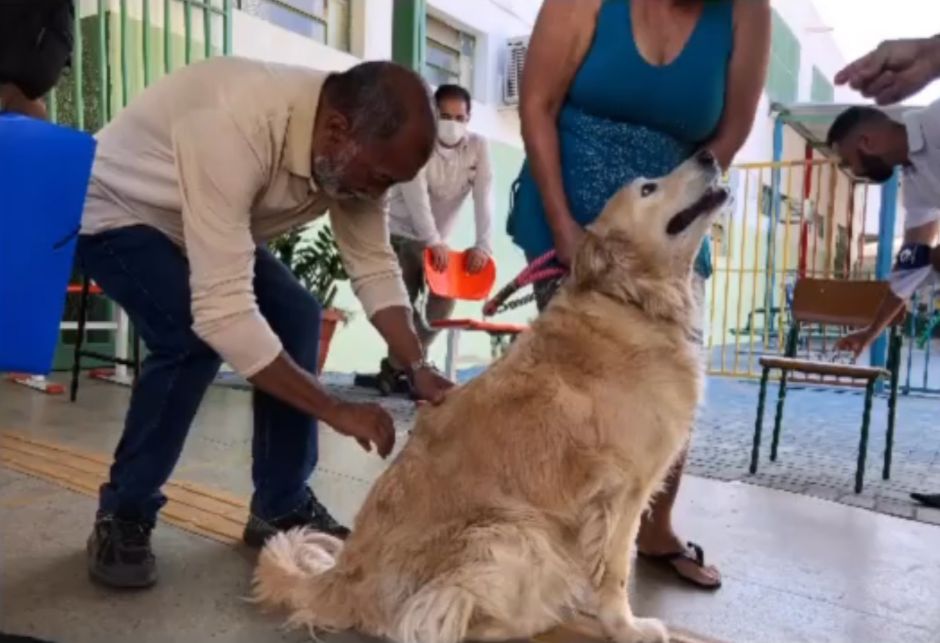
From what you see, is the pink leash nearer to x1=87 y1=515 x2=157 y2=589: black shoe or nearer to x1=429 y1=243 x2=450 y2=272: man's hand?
x1=87 y1=515 x2=157 y2=589: black shoe

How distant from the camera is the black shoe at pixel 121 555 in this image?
2287mm

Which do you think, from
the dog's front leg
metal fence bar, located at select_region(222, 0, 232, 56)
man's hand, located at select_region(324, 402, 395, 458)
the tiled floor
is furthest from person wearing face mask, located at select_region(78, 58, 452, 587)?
metal fence bar, located at select_region(222, 0, 232, 56)

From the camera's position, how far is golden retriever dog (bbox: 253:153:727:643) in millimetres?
1949

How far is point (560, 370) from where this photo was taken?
2055 mm

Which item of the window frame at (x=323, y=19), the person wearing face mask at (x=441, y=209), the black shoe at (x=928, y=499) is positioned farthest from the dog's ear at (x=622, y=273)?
the window frame at (x=323, y=19)

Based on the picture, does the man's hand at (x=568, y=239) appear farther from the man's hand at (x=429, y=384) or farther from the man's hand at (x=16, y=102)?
the man's hand at (x=16, y=102)

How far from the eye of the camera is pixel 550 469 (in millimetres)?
1991

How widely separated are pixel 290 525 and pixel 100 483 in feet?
3.31

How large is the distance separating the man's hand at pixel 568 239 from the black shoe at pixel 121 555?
135cm

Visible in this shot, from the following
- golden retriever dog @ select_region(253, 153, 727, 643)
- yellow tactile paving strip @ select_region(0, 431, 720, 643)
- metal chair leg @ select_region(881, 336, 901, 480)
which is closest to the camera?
golden retriever dog @ select_region(253, 153, 727, 643)

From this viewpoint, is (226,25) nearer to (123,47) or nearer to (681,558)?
(123,47)

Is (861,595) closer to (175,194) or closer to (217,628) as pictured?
(217,628)

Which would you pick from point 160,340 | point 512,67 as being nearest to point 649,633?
point 160,340

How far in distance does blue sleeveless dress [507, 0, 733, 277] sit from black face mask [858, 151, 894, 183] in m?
1.14
